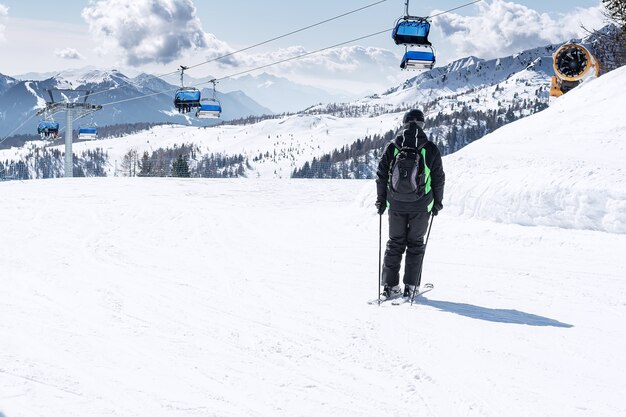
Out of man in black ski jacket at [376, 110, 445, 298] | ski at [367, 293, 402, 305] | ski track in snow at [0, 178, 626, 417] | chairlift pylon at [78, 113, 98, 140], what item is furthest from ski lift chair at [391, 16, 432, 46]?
chairlift pylon at [78, 113, 98, 140]

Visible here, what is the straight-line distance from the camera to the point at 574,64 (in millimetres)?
25844

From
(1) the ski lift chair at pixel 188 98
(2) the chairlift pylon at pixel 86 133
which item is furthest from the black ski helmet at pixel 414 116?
(2) the chairlift pylon at pixel 86 133

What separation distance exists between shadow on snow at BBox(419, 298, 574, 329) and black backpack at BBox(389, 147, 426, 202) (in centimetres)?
124

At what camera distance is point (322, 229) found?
11914 millimetres

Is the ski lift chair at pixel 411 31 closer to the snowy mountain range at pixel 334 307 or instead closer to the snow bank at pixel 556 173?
the snow bank at pixel 556 173

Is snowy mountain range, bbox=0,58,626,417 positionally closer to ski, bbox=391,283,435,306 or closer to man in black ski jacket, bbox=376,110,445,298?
ski, bbox=391,283,435,306

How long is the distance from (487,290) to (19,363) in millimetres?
5168

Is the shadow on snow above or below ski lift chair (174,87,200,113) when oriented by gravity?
below

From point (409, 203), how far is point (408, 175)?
0.33 metres

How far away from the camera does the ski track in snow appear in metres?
3.38

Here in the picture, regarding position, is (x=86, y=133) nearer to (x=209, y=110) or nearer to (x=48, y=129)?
(x=48, y=129)

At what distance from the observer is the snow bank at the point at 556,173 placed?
9375 mm

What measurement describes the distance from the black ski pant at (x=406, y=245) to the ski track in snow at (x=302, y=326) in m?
0.37

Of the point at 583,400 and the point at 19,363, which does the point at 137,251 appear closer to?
the point at 19,363
